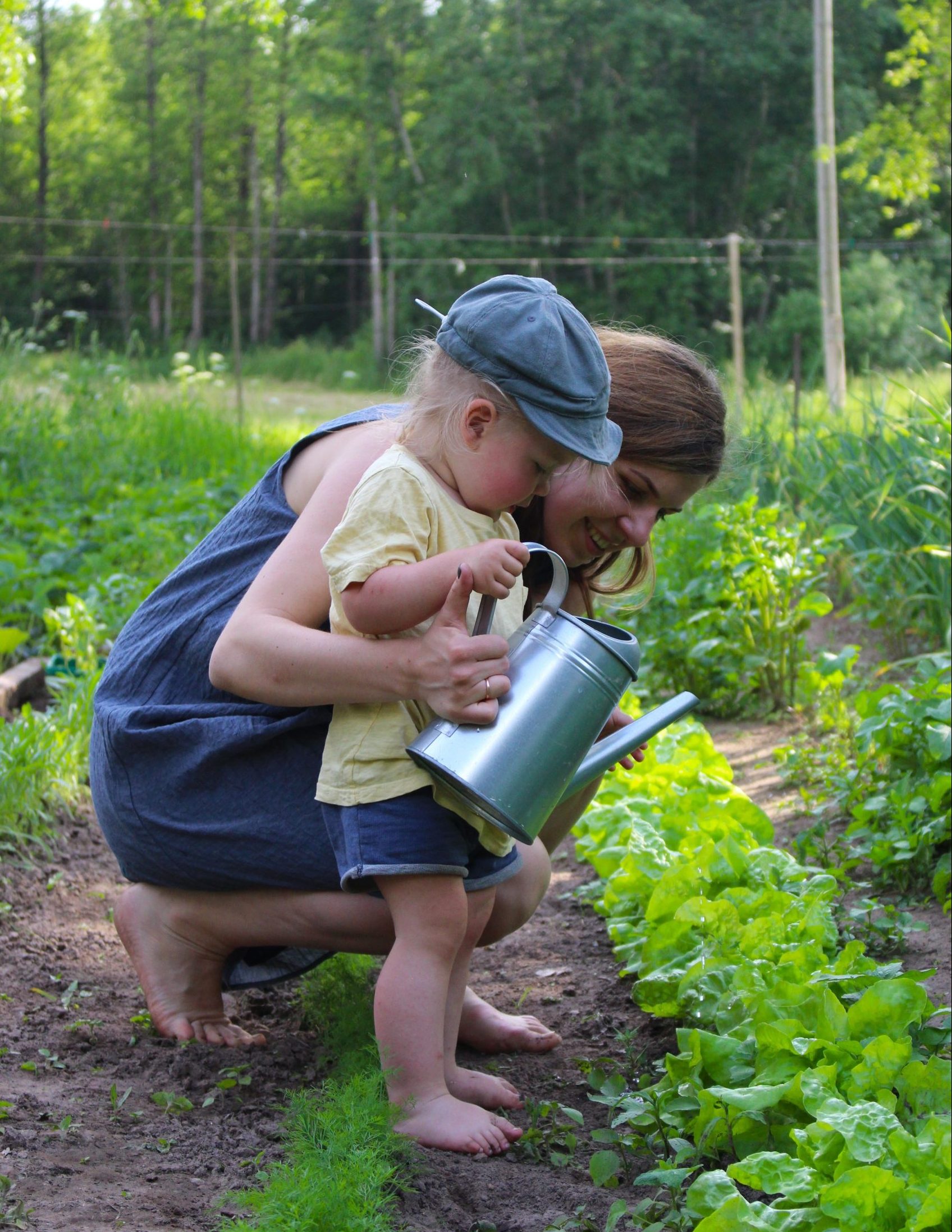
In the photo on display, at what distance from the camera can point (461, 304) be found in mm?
1636

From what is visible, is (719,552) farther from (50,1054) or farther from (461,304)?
(50,1054)

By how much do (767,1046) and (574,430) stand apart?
0.77 metres

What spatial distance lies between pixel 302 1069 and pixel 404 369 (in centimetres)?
103

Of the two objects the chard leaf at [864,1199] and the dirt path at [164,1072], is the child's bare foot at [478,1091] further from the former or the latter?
the chard leaf at [864,1199]

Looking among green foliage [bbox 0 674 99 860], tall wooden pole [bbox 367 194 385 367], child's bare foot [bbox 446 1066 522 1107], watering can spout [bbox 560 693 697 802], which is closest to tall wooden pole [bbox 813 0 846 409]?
green foliage [bbox 0 674 99 860]

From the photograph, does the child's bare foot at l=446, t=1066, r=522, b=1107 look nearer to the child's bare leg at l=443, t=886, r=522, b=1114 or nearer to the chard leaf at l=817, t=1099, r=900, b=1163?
the child's bare leg at l=443, t=886, r=522, b=1114

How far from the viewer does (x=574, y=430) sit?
1554mm

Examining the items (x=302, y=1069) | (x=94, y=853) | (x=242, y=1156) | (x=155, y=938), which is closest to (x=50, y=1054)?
(x=155, y=938)

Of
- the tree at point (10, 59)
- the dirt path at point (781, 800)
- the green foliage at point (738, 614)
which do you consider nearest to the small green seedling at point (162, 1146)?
the dirt path at point (781, 800)

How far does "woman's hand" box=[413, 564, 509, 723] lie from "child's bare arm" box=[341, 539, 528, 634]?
26 millimetres

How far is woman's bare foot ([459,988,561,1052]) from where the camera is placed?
197 centimetres

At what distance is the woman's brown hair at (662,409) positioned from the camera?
1943 millimetres

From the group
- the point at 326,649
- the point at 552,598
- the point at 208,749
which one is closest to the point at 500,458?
the point at 552,598

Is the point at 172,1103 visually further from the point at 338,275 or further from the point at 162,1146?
the point at 338,275
